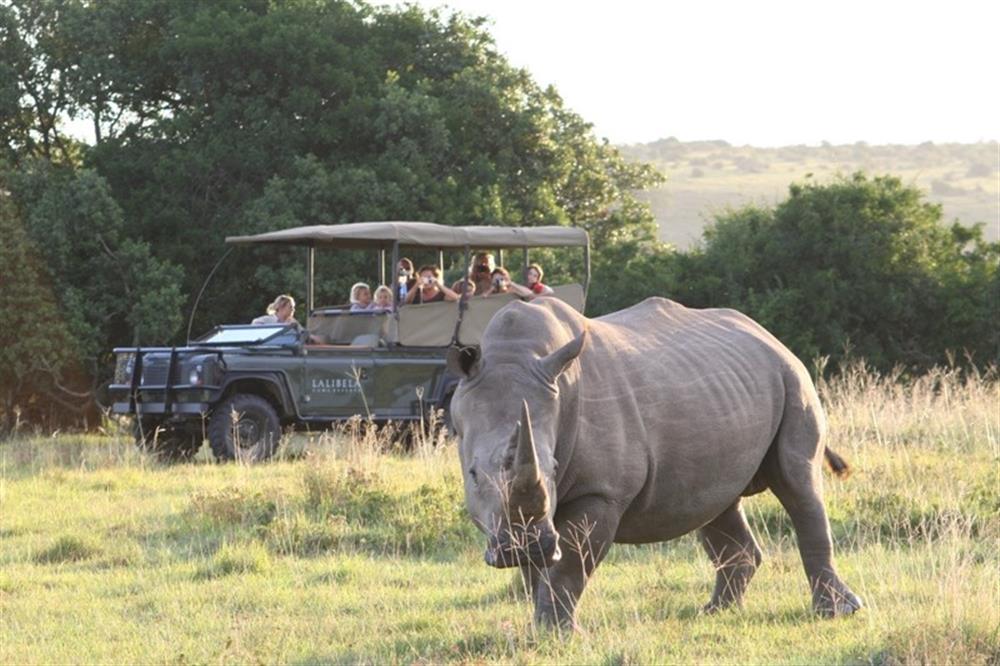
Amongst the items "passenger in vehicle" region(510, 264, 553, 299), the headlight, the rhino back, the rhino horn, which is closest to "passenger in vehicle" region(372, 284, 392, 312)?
"passenger in vehicle" region(510, 264, 553, 299)

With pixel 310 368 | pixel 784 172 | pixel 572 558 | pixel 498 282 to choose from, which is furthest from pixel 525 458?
pixel 784 172

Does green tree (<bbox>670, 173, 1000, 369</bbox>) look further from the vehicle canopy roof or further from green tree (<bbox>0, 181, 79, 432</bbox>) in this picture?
green tree (<bbox>0, 181, 79, 432</bbox>)

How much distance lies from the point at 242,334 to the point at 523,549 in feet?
41.5

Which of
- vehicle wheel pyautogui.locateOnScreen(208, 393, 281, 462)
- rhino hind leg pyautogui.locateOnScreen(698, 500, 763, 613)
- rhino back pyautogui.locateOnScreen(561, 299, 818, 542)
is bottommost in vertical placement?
vehicle wheel pyautogui.locateOnScreen(208, 393, 281, 462)

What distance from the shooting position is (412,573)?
998cm

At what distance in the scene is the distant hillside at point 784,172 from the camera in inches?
3136

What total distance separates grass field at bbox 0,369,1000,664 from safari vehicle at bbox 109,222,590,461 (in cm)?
208

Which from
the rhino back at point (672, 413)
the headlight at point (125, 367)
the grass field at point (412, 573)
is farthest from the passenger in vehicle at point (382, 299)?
the rhino back at point (672, 413)

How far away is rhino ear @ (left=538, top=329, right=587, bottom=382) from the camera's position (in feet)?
22.7

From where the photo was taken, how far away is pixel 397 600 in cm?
896

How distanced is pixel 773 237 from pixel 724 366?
19.4 m

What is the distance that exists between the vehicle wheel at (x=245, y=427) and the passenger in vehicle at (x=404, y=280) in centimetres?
210

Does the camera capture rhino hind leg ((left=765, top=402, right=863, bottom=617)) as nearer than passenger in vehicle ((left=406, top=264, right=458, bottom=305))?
Yes

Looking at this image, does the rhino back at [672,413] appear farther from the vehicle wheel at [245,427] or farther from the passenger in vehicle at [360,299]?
the passenger in vehicle at [360,299]
